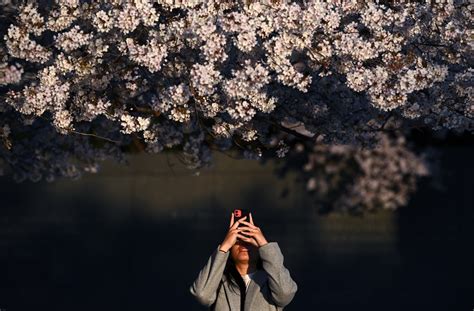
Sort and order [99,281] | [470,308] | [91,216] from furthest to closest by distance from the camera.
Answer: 1. [91,216]
2. [99,281]
3. [470,308]

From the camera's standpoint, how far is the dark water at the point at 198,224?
21.9 meters

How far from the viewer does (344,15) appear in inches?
396

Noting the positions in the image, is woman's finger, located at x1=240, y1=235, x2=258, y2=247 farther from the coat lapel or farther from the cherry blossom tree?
the cherry blossom tree

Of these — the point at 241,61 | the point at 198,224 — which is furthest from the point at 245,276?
the point at 198,224

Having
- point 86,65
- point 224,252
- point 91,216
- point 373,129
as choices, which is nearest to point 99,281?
point 91,216

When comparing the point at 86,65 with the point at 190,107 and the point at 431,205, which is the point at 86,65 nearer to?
the point at 190,107

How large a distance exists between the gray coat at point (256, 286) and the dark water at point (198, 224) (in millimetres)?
13783

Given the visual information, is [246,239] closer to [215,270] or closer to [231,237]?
[231,237]

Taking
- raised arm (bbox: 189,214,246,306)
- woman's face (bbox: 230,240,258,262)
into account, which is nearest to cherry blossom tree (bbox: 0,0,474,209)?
woman's face (bbox: 230,240,258,262)

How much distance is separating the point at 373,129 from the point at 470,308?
582 cm

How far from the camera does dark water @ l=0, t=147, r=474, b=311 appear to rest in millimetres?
21875

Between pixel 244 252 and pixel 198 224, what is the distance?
16251 millimetres

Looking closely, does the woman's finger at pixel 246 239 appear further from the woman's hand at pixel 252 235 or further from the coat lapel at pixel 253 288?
the coat lapel at pixel 253 288

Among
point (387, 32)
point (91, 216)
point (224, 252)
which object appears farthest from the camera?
point (91, 216)
